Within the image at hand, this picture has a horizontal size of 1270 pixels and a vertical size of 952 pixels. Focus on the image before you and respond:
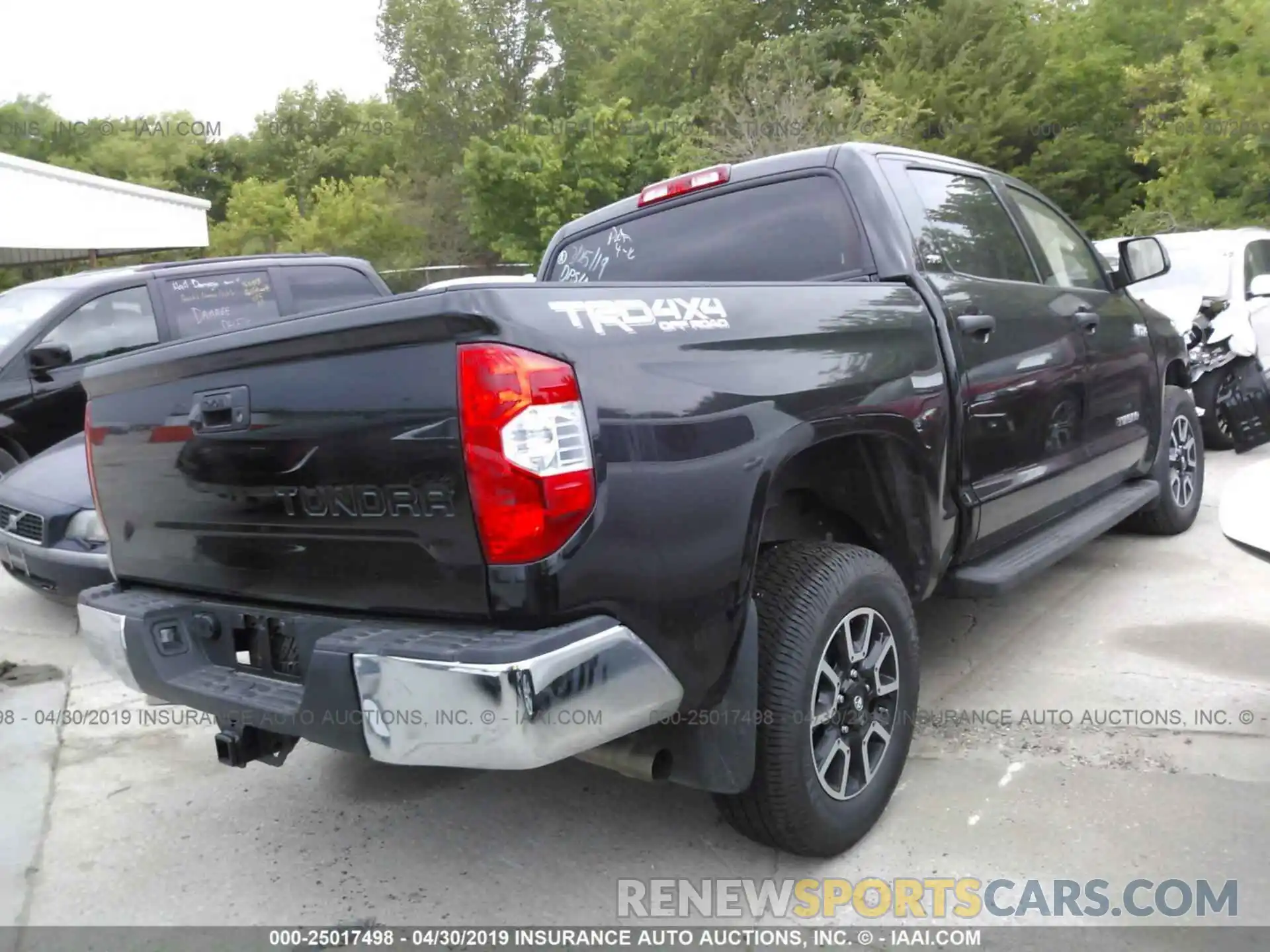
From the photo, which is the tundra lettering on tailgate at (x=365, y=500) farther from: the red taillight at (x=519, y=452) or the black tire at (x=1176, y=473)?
the black tire at (x=1176, y=473)

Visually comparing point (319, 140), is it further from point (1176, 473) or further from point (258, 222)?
point (1176, 473)

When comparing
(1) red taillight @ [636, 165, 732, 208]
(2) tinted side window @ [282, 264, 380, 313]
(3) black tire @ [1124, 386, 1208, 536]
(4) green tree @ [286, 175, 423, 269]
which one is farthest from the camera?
(4) green tree @ [286, 175, 423, 269]

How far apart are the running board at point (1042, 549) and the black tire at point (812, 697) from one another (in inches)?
23.1

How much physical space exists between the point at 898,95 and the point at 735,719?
74.4ft

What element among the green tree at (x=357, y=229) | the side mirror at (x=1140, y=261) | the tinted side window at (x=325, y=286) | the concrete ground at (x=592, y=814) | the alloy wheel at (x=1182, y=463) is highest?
the green tree at (x=357, y=229)

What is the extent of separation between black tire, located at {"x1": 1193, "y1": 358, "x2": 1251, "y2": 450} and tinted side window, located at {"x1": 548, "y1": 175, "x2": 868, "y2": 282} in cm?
548

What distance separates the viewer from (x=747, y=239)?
3.70 m

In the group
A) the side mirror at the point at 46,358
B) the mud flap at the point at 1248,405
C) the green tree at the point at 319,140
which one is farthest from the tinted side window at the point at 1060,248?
the green tree at the point at 319,140

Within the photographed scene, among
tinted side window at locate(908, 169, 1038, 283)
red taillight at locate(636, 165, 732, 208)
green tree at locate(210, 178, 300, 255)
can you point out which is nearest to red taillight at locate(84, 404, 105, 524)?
red taillight at locate(636, 165, 732, 208)

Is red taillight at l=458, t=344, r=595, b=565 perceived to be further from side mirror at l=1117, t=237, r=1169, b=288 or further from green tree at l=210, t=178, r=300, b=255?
green tree at l=210, t=178, r=300, b=255

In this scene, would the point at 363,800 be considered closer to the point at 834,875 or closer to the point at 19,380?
the point at 834,875

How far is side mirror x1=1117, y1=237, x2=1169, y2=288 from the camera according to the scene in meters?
4.85

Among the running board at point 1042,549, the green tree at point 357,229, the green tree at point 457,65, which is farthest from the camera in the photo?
the green tree at point 457,65

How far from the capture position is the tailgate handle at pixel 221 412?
97.3 inches
